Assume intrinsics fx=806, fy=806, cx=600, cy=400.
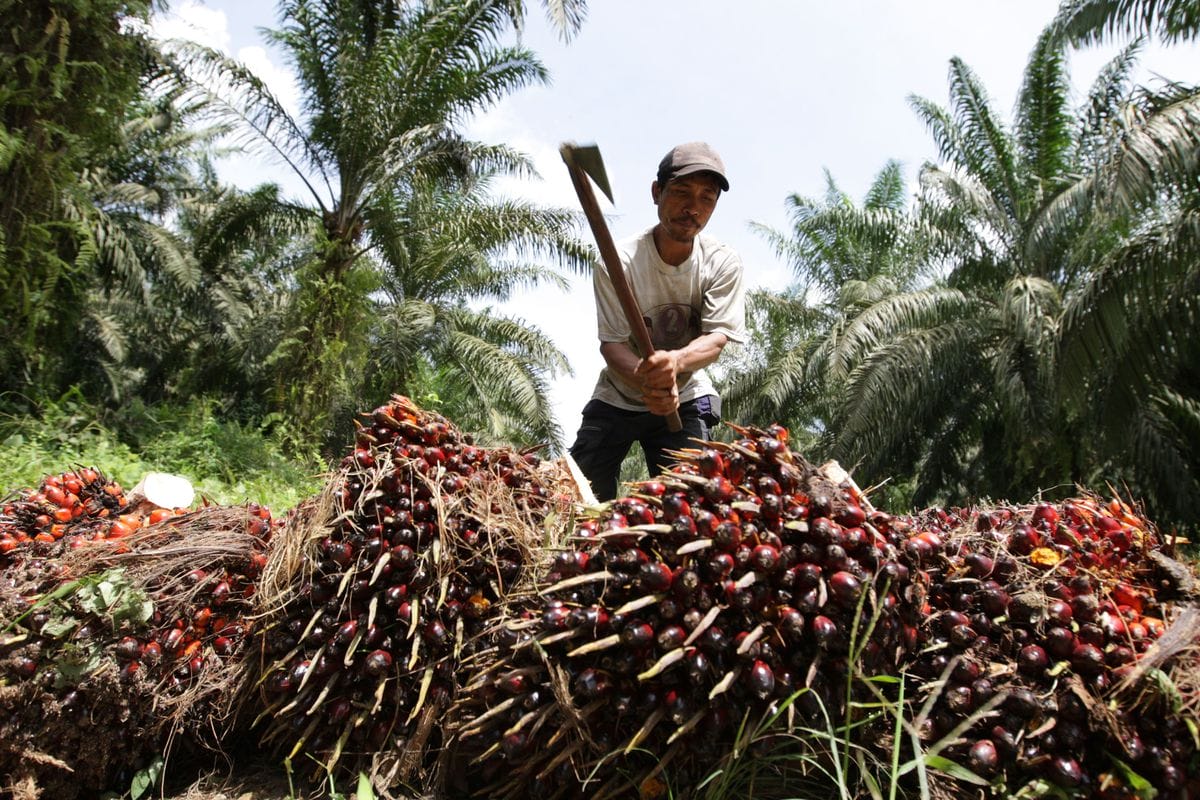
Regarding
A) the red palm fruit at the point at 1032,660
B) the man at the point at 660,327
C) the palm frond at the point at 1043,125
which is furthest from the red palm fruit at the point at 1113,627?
the palm frond at the point at 1043,125

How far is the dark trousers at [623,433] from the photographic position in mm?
3051

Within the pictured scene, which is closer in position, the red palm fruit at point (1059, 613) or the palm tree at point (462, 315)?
the red palm fruit at point (1059, 613)

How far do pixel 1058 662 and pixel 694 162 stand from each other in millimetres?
1966

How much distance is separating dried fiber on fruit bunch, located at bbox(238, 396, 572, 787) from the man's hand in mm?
1010

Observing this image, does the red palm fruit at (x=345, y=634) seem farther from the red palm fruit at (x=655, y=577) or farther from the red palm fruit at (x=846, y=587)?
the red palm fruit at (x=846, y=587)

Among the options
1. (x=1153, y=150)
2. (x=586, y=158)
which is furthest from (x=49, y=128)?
(x=1153, y=150)

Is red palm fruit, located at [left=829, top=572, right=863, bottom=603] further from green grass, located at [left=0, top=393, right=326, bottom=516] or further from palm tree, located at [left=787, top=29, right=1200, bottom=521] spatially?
palm tree, located at [left=787, top=29, right=1200, bottom=521]

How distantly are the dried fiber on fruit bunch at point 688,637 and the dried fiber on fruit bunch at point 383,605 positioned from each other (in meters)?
0.20

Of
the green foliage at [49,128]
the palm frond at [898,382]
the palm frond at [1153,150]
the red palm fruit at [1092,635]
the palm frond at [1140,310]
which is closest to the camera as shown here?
the red palm fruit at [1092,635]

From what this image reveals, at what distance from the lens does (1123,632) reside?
1.22 meters

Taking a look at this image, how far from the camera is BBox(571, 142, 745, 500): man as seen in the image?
9.74ft

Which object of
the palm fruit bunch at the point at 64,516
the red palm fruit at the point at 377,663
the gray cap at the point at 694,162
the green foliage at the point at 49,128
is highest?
the green foliage at the point at 49,128

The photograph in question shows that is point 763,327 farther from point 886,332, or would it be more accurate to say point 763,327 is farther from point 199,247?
point 199,247

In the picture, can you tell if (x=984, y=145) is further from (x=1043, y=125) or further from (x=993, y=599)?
(x=993, y=599)
